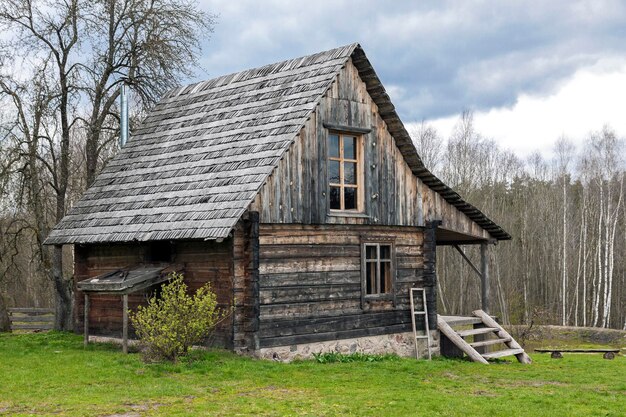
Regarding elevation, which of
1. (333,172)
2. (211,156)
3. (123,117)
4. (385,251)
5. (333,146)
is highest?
(123,117)

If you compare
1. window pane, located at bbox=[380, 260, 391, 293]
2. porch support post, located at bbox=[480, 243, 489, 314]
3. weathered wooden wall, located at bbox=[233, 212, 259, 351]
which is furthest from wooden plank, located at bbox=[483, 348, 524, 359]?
weathered wooden wall, located at bbox=[233, 212, 259, 351]

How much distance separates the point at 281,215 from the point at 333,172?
211cm

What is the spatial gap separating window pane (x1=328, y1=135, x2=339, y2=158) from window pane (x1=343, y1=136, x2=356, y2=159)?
0.81 feet

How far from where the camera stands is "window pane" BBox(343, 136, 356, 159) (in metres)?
18.8

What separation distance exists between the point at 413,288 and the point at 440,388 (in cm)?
578

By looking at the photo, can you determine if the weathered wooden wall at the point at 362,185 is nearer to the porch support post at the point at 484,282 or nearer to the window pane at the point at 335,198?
the window pane at the point at 335,198

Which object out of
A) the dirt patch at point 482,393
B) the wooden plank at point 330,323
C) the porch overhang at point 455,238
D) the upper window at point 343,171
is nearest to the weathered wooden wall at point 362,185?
the upper window at point 343,171

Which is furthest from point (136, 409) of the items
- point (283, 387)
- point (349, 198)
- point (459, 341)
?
point (459, 341)

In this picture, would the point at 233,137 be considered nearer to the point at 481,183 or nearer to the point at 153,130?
the point at 153,130

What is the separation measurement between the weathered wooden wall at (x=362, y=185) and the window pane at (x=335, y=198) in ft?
1.18

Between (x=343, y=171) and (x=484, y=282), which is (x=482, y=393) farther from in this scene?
(x=484, y=282)

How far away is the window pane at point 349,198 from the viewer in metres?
18.6

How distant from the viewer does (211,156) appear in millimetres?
18375

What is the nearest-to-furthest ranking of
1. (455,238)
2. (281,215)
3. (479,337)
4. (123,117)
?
(281,215)
(479,337)
(455,238)
(123,117)
